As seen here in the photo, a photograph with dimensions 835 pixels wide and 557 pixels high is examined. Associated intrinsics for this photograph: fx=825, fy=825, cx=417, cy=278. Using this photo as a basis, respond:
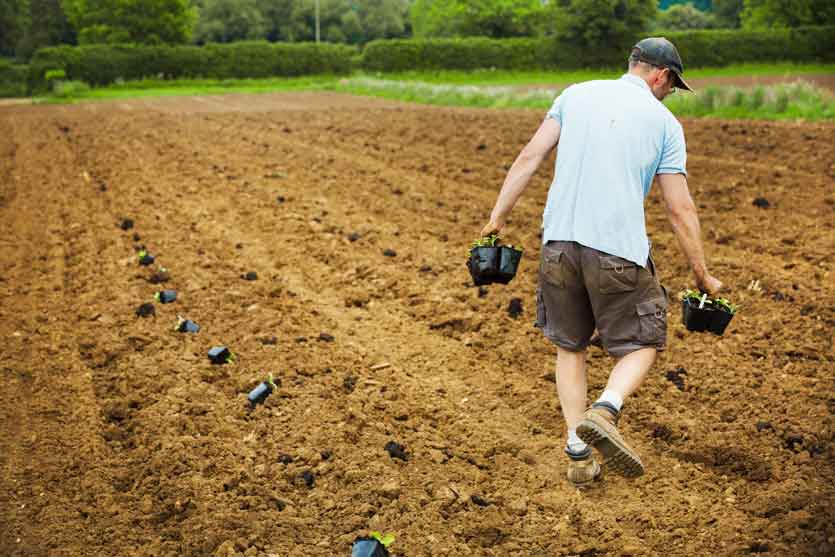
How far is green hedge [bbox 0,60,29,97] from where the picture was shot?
38500mm

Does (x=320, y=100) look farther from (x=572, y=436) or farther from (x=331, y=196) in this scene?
(x=572, y=436)

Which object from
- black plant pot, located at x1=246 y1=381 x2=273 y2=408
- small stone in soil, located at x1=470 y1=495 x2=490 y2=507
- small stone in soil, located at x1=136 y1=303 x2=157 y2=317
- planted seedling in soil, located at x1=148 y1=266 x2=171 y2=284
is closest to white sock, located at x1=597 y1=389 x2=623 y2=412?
small stone in soil, located at x1=470 y1=495 x2=490 y2=507

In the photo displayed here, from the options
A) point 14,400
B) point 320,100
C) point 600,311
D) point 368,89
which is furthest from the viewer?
point 368,89

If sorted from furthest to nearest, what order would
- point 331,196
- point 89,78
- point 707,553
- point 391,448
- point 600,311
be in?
point 89,78 → point 331,196 → point 391,448 → point 600,311 → point 707,553

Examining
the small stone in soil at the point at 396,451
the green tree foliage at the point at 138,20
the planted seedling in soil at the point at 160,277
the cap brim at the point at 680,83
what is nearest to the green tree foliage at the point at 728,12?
the green tree foliage at the point at 138,20

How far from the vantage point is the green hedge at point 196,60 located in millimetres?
40344

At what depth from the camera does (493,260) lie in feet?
13.9

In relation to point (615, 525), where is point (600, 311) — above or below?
above

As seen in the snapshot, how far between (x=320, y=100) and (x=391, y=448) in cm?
2527

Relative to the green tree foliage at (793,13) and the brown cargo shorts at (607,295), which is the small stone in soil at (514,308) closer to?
the brown cargo shorts at (607,295)

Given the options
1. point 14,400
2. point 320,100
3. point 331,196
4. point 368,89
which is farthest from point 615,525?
point 368,89

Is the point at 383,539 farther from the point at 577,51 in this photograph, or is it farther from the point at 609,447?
the point at 577,51

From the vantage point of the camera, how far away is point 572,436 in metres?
4.10

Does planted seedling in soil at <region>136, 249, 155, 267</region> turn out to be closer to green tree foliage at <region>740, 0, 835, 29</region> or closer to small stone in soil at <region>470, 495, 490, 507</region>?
small stone in soil at <region>470, 495, 490, 507</region>
